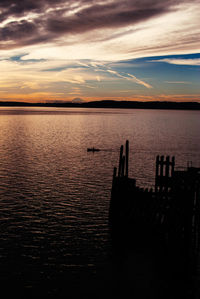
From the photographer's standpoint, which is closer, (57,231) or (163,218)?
(163,218)

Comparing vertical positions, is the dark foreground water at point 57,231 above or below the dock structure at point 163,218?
below

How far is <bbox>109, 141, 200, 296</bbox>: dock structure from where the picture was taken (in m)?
16.1

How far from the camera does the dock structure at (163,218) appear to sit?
16078 mm

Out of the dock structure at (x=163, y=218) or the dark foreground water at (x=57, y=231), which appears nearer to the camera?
the dark foreground water at (x=57, y=231)

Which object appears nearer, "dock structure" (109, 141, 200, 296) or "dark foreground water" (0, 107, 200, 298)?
"dark foreground water" (0, 107, 200, 298)

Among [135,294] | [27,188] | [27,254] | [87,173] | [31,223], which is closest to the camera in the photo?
[135,294]

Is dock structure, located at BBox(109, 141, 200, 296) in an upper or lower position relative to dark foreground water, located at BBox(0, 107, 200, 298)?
upper

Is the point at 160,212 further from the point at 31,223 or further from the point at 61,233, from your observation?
the point at 31,223

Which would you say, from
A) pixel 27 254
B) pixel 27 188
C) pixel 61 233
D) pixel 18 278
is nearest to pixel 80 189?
pixel 27 188

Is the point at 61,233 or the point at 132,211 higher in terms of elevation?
the point at 132,211

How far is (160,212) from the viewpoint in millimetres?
17641

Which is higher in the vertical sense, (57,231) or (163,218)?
(163,218)

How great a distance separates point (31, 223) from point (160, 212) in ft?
31.9

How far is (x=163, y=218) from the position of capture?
698 inches
